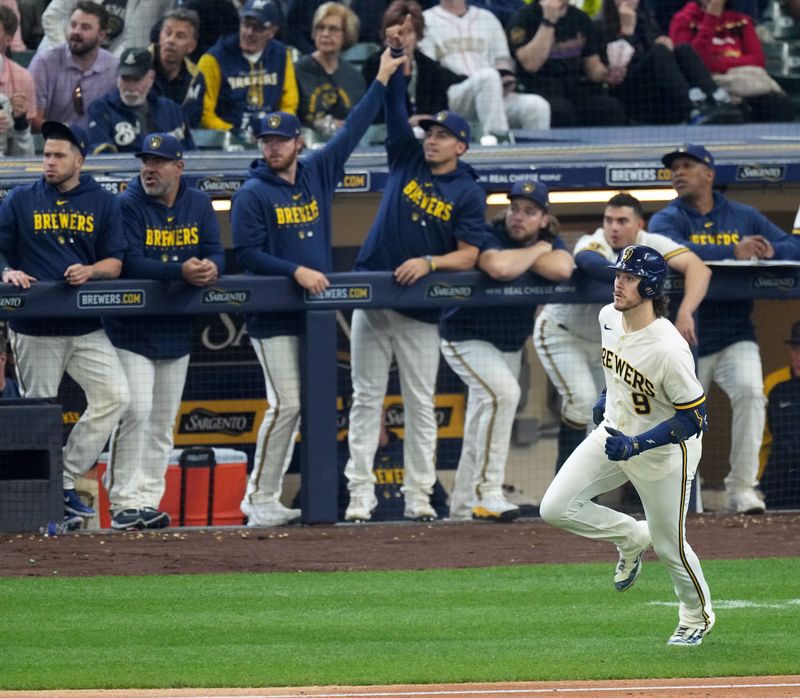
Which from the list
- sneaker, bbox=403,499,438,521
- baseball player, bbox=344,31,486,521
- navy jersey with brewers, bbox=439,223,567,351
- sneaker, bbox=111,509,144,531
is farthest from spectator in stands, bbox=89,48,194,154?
sneaker, bbox=403,499,438,521

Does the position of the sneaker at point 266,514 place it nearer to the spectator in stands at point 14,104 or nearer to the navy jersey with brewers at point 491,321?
the navy jersey with brewers at point 491,321

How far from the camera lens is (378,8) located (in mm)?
11422

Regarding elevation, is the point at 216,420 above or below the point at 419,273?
below

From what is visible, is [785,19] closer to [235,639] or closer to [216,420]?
[216,420]

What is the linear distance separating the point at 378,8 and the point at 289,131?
10.0ft

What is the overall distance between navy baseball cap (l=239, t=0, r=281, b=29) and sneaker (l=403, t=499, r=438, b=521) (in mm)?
3333

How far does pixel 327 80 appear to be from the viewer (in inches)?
419

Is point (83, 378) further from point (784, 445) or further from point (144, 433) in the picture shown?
point (784, 445)

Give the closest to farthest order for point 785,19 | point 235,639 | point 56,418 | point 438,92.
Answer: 1. point 235,639
2. point 56,418
3. point 438,92
4. point 785,19

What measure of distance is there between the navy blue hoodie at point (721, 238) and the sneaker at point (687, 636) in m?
3.61

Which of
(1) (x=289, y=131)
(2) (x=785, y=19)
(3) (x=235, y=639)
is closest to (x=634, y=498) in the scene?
(1) (x=289, y=131)

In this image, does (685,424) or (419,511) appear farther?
(419,511)

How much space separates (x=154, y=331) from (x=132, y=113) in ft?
5.97

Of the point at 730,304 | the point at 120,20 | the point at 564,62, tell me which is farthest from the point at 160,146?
the point at 564,62
